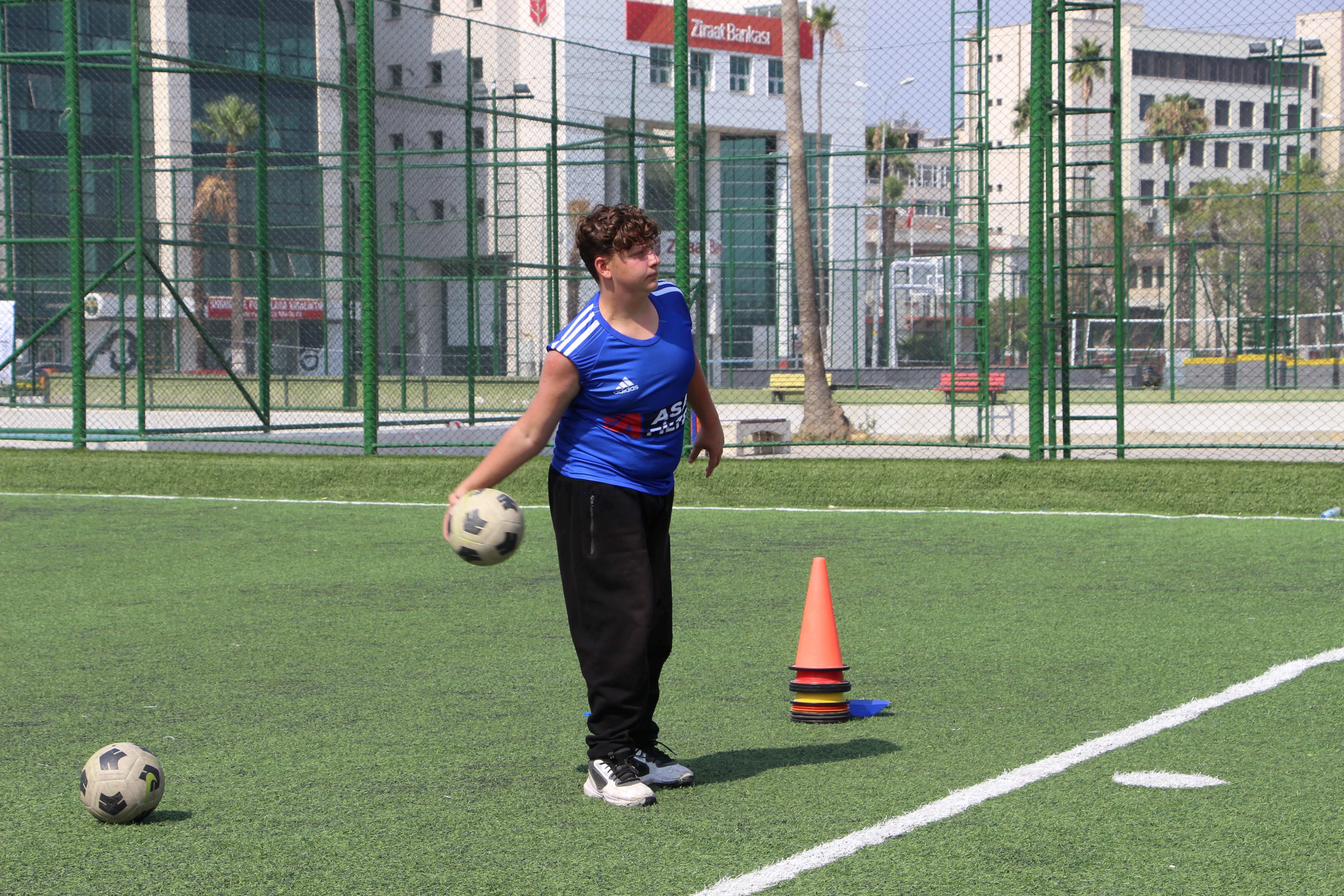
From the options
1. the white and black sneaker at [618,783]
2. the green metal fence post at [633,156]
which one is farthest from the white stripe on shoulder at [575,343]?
the green metal fence post at [633,156]

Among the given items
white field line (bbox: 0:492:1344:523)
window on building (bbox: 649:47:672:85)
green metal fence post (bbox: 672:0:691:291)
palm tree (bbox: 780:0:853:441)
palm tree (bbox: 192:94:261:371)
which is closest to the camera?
white field line (bbox: 0:492:1344:523)

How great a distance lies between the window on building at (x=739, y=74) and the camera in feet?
179

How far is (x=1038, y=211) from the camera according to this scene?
12.8m

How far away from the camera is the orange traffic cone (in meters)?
5.55

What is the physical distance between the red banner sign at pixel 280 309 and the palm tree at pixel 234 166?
1.25ft

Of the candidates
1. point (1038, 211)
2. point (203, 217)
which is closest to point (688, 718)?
point (1038, 211)

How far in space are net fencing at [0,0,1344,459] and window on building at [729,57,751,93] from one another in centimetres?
510

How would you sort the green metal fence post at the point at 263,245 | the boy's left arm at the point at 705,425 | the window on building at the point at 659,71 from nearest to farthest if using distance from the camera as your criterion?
the boy's left arm at the point at 705,425, the green metal fence post at the point at 263,245, the window on building at the point at 659,71

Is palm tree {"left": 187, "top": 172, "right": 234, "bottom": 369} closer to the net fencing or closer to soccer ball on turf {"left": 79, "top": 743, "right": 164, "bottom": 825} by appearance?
the net fencing

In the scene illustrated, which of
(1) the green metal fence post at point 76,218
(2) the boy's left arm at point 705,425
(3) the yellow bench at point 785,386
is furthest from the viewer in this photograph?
(3) the yellow bench at point 785,386

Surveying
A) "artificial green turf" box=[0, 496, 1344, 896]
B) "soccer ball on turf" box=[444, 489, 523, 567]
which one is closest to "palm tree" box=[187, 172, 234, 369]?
"artificial green turf" box=[0, 496, 1344, 896]

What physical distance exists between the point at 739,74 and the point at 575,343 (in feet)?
173

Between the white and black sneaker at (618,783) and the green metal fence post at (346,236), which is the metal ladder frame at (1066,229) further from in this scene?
the white and black sneaker at (618,783)

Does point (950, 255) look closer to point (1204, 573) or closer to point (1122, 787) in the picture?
point (1204, 573)
